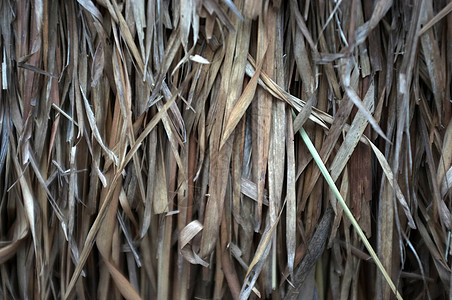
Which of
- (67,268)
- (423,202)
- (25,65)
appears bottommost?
(67,268)

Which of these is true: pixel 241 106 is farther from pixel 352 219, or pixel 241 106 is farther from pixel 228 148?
pixel 352 219

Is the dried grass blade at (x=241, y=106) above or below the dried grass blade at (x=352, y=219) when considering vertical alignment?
above

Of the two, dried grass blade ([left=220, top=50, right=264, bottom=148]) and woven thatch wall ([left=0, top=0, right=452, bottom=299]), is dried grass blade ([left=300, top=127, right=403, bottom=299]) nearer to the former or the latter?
woven thatch wall ([left=0, top=0, right=452, bottom=299])

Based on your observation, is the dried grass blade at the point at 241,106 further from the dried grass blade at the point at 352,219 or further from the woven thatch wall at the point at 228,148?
the dried grass blade at the point at 352,219

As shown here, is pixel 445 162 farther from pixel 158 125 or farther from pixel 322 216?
pixel 158 125

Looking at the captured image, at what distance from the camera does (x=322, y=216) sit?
2.22 ft

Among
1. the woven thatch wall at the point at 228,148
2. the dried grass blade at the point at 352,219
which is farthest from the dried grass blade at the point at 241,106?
the dried grass blade at the point at 352,219

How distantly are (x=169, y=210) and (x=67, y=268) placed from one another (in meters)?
0.17

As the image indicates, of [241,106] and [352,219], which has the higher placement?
[241,106]

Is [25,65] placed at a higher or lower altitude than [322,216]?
higher

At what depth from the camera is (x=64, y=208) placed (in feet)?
2.27

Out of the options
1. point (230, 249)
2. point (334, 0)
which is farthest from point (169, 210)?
point (334, 0)

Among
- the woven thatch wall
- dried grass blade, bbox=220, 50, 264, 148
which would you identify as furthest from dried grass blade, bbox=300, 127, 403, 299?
dried grass blade, bbox=220, 50, 264, 148

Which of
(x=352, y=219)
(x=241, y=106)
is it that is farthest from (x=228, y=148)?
(x=352, y=219)
